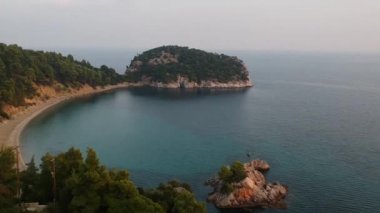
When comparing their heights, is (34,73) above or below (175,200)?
above

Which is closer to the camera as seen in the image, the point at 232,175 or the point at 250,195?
the point at 250,195

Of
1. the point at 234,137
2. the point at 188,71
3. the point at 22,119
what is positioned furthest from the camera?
the point at 188,71

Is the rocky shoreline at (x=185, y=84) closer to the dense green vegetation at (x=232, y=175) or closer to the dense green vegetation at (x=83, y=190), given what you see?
the dense green vegetation at (x=232, y=175)

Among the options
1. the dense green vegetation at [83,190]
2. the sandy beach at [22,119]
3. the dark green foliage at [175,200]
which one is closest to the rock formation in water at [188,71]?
the sandy beach at [22,119]

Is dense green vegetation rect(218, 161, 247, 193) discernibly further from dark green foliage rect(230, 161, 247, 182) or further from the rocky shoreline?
the rocky shoreline

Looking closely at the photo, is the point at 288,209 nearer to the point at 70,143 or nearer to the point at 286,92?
the point at 70,143

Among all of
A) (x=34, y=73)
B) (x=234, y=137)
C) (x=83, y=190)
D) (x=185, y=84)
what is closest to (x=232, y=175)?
(x=83, y=190)

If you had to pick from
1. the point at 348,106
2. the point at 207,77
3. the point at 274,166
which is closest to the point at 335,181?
the point at 274,166

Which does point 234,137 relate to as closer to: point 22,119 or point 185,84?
point 22,119
